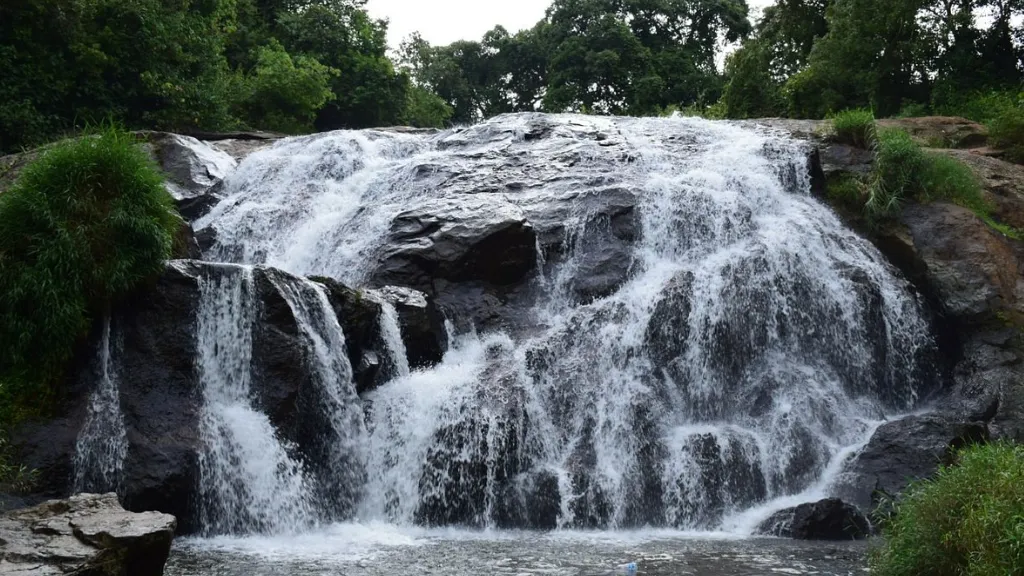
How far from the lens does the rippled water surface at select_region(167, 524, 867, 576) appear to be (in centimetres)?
841

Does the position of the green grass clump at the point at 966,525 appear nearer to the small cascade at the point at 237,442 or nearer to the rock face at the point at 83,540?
the rock face at the point at 83,540

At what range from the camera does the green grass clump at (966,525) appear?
6008mm

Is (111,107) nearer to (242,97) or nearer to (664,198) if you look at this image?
(242,97)

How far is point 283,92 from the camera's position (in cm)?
2847

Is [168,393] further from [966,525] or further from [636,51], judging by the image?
[636,51]

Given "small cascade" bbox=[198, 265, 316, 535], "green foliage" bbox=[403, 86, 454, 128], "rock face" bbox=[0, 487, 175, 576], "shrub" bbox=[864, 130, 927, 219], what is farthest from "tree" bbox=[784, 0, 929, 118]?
"rock face" bbox=[0, 487, 175, 576]

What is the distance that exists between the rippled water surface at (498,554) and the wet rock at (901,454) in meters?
1.73

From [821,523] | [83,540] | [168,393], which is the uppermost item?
[168,393]

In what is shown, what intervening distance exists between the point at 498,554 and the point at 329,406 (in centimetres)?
356

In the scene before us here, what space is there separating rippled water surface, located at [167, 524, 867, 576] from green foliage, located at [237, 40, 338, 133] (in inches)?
808

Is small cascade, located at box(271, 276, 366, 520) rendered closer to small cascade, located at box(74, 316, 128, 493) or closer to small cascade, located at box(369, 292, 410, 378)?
small cascade, located at box(369, 292, 410, 378)

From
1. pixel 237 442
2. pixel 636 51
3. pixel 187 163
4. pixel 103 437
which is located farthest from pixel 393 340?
pixel 636 51

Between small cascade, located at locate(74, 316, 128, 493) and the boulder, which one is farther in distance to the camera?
the boulder

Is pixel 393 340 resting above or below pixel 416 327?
below
